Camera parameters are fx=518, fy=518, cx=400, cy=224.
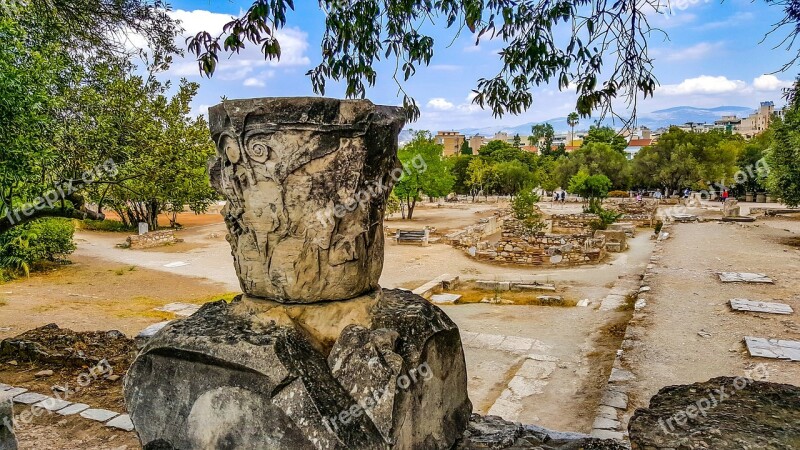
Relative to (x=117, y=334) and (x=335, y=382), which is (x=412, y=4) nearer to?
(x=335, y=382)

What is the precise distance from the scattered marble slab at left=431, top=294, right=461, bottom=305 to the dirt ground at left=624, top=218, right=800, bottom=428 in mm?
4234

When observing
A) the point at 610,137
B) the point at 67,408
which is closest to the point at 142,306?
the point at 67,408

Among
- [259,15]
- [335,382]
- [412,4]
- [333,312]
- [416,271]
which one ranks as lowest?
[416,271]

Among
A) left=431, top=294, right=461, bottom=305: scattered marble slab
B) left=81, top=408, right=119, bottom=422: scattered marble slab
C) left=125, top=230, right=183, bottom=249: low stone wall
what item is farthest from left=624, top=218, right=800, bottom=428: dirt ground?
left=125, top=230, right=183, bottom=249: low stone wall

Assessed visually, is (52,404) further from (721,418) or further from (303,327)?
(721,418)

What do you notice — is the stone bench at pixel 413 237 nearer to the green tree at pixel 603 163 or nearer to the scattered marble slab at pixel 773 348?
the scattered marble slab at pixel 773 348

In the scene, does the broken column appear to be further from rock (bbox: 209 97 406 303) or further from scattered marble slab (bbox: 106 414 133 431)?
scattered marble slab (bbox: 106 414 133 431)

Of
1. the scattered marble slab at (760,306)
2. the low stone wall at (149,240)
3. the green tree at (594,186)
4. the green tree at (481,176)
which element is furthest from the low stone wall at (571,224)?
the green tree at (481,176)

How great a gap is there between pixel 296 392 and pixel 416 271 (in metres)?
14.0

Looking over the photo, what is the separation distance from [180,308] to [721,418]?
10640mm

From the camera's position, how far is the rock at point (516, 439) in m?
2.72

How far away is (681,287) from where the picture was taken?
11.0 metres

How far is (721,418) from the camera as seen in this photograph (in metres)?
2.34

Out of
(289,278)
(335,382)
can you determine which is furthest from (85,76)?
(335,382)
